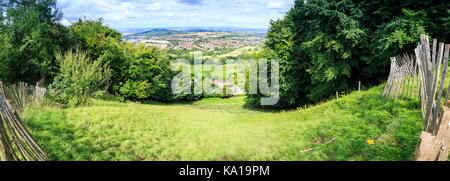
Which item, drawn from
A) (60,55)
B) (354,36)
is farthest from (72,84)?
(354,36)

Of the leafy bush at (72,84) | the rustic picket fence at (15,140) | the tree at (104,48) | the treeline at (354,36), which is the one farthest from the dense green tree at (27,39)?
the treeline at (354,36)

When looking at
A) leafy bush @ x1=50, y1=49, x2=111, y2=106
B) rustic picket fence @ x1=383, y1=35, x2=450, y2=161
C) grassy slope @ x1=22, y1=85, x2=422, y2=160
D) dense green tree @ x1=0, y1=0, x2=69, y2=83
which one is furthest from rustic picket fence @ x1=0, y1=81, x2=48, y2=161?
dense green tree @ x1=0, y1=0, x2=69, y2=83

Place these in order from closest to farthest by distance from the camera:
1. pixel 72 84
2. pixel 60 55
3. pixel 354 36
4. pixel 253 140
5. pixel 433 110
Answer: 1. pixel 433 110
2. pixel 253 140
3. pixel 72 84
4. pixel 354 36
5. pixel 60 55

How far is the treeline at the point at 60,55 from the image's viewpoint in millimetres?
12172

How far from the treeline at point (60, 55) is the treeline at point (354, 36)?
619 inches

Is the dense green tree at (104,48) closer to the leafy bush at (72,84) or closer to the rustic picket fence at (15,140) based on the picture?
the leafy bush at (72,84)

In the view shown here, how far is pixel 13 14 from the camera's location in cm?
2002

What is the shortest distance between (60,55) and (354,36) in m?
21.1

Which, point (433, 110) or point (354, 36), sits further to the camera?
point (354, 36)

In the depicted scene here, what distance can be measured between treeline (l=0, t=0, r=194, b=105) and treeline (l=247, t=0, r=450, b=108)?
1571 cm

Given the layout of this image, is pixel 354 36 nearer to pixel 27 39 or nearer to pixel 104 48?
pixel 104 48

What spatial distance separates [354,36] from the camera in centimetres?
1394
